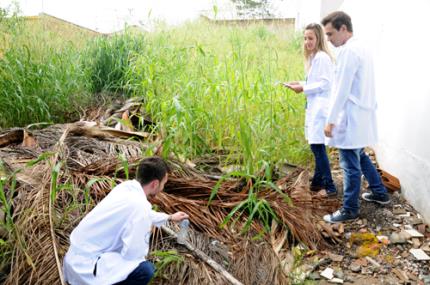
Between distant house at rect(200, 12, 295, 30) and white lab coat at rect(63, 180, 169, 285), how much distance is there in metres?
2.88

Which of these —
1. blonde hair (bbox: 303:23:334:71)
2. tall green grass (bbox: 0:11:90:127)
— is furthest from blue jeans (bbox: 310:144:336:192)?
tall green grass (bbox: 0:11:90:127)

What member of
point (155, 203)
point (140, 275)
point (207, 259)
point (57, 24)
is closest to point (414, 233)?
point (207, 259)

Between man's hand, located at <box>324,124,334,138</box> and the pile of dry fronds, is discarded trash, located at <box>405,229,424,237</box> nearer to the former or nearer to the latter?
the pile of dry fronds

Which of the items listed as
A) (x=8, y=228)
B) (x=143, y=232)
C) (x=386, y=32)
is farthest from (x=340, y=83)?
(x=8, y=228)

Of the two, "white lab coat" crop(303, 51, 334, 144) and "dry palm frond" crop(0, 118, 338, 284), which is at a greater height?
"white lab coat" crop(303, 51, 334, 144)

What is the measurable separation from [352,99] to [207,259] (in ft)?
5.49

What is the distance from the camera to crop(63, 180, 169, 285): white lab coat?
205 centimetres

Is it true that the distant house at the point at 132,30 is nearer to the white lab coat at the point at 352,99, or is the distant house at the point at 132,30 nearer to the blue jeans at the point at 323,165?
the blue jeans at the point at 323,165

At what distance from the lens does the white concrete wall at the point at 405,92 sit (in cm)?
333

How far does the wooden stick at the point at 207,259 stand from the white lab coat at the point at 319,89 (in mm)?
1556

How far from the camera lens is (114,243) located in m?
2.12

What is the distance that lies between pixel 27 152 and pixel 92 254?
5.90 ft

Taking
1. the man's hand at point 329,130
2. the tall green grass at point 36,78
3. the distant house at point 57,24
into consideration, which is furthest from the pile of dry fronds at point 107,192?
the distant house at point 57,24

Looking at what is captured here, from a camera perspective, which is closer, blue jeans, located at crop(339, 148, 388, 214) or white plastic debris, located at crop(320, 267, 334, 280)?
white plastic debris, located at crop(320, 267, 334, 280)
